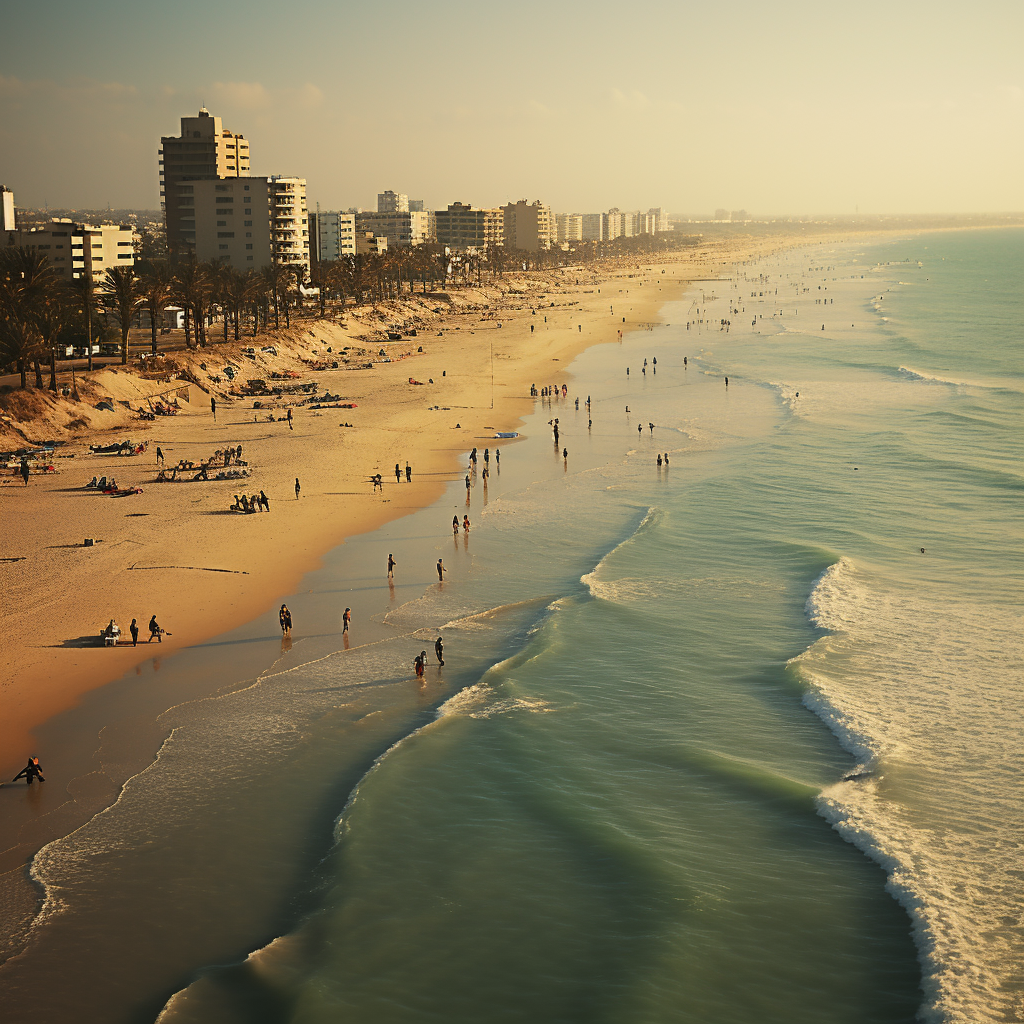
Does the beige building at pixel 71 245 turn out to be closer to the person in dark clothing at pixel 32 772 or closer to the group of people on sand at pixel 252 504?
the group of people on sand at pixel 252 504

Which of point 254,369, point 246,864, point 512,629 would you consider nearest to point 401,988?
point 246,864

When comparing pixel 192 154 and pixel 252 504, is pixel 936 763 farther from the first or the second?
pixel 192 154

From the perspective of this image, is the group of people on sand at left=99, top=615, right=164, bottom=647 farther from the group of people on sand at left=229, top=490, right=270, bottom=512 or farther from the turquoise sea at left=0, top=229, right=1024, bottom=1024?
the group of people on sand at left=229, top=490, right=270, bottom=512

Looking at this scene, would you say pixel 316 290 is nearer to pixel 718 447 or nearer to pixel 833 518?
pixel 718 447

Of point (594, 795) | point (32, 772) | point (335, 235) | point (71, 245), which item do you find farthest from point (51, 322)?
point (335, 235)

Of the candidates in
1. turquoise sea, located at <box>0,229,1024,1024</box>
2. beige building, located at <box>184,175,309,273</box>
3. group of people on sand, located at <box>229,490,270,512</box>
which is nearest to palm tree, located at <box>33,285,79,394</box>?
group of people on sand, located at <box>229,490,270,512</box>
